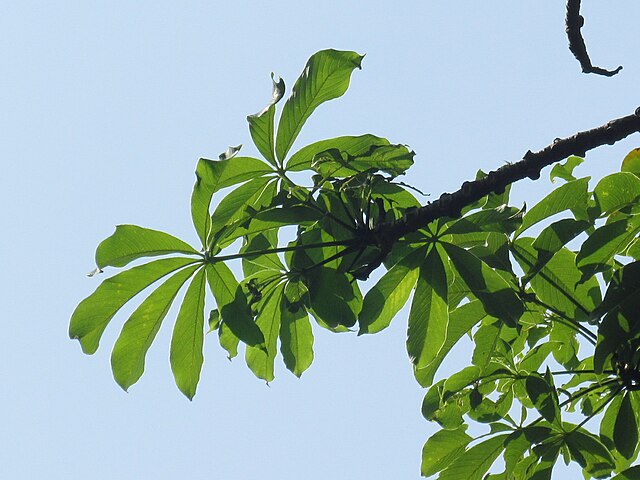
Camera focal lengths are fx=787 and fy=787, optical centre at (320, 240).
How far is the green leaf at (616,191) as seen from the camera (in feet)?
6.95

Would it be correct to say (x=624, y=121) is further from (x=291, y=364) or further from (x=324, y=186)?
(x=291, y=364)

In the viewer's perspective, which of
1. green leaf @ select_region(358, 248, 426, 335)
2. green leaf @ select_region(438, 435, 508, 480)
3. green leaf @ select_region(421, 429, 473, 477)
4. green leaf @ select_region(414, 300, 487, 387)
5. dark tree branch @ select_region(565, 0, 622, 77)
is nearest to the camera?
dark tree branch @ select_region(565, 0, 622, 77)

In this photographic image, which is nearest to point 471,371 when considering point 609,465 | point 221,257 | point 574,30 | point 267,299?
point 609,465

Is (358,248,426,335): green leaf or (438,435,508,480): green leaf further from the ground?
(358,248,426,335): green leaf

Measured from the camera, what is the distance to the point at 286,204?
2.17m

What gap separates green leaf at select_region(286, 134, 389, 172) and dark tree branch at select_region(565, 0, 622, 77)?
1.86ft

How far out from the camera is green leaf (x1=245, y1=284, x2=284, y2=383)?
7.89 feet

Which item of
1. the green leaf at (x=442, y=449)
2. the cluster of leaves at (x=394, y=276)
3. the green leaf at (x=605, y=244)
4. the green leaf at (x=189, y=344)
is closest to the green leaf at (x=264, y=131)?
the cluster of leaves at (x=394, y=276)

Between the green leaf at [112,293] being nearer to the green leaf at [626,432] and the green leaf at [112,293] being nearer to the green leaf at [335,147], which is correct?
Result: the green leaf at [335,147]

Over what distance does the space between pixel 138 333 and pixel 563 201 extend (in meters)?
1.26

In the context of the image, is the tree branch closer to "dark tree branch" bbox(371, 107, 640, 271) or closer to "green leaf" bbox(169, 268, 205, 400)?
"dark tree branch" bbox(371, 107, 640, 271)

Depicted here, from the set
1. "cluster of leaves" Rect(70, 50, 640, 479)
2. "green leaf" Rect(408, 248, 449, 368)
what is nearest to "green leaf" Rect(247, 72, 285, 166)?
"cluster of leaves" Rect(70, 50, 640, 479)

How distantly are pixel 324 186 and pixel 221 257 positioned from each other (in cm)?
36

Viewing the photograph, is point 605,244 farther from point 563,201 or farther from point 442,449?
point 442,449
